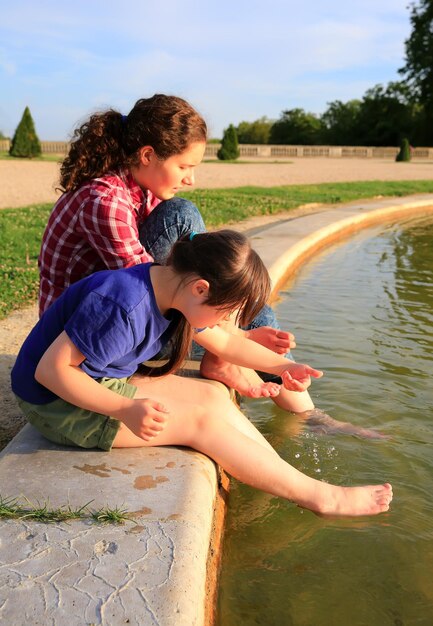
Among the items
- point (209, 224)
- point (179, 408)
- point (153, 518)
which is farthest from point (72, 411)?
point (209, 224)

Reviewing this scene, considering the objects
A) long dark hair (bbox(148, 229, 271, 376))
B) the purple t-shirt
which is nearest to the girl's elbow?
the purple t-shirt

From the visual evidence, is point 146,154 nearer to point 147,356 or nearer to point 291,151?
point 147,356

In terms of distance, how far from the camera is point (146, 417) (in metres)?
2.10

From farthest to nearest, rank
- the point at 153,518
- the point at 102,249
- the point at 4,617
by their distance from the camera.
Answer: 1. the point at 102,249
2. the point at 153,518
3. the point at 4,617

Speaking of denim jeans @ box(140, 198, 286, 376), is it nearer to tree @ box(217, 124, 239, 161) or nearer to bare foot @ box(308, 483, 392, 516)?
bare foot @ box(308, 483, 392, 516)

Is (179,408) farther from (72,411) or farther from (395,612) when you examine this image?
(395,612)

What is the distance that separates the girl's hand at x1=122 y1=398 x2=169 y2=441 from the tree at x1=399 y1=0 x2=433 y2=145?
176 ft

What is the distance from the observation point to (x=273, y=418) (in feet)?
11.1

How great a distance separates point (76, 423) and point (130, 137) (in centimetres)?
126

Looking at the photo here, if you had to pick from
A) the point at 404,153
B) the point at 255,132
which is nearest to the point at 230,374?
the point at 404,153

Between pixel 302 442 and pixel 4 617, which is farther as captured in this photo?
pixel 302 442

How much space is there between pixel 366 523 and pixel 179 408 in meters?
0.80

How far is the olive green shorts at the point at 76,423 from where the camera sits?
90.8 inches

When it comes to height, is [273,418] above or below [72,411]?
below
